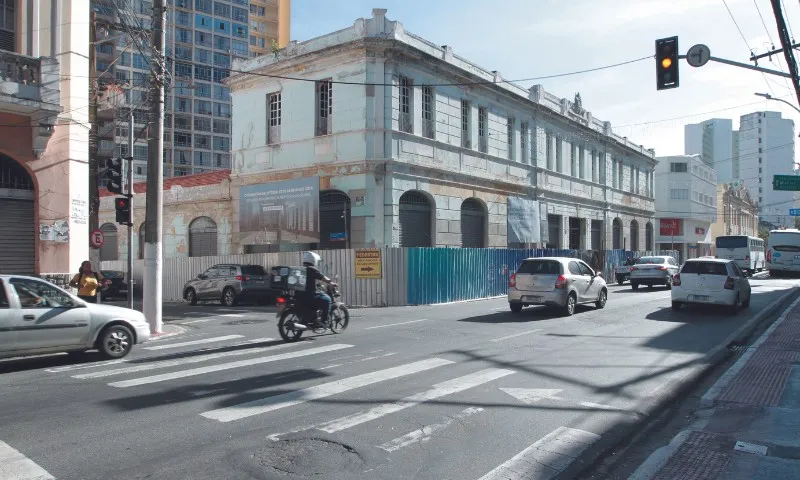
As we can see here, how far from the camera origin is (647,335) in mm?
12703

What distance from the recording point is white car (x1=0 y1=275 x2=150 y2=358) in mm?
8891

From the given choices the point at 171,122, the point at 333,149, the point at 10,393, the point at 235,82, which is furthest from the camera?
the point at 171,122

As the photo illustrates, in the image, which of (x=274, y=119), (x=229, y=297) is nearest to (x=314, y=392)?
(x=229, y=297)

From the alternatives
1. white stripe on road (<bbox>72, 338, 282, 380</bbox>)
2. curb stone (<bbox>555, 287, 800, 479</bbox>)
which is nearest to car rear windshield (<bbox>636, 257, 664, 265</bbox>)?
curb stone (<bbox>555, 287, 800, 479</bbox>)

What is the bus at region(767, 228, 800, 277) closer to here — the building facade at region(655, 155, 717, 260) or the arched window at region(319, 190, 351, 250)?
the building facade at region(655, 155, 717, 260)

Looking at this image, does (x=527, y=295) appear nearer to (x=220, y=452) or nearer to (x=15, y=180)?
(x=220, y=452)

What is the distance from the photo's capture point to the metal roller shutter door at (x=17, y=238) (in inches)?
601

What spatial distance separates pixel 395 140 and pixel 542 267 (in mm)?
9751

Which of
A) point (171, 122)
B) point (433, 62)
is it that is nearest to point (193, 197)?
point (433, 62)

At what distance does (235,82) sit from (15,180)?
47.0 ft

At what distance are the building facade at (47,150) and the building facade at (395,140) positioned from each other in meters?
9.60

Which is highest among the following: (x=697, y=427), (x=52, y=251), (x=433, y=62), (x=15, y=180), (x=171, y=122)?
(x=171, y=122)

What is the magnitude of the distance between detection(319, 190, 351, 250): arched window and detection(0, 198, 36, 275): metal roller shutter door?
1123 cm

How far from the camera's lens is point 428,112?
25.9 metres
